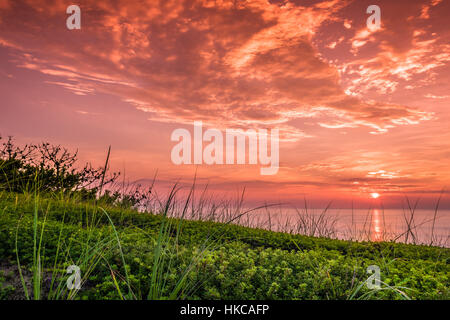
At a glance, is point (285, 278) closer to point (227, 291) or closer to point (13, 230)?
point (227, 291)

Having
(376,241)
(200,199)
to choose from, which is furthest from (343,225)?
(200,199)

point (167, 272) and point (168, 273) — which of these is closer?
point (167, 272)

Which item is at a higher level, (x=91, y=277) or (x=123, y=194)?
(x=123, y=194)

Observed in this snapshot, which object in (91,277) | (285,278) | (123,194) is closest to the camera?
(91,277)

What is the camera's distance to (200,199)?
943 cm

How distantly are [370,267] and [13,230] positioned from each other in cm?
509

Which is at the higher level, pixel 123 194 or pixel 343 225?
pixel 123 194
